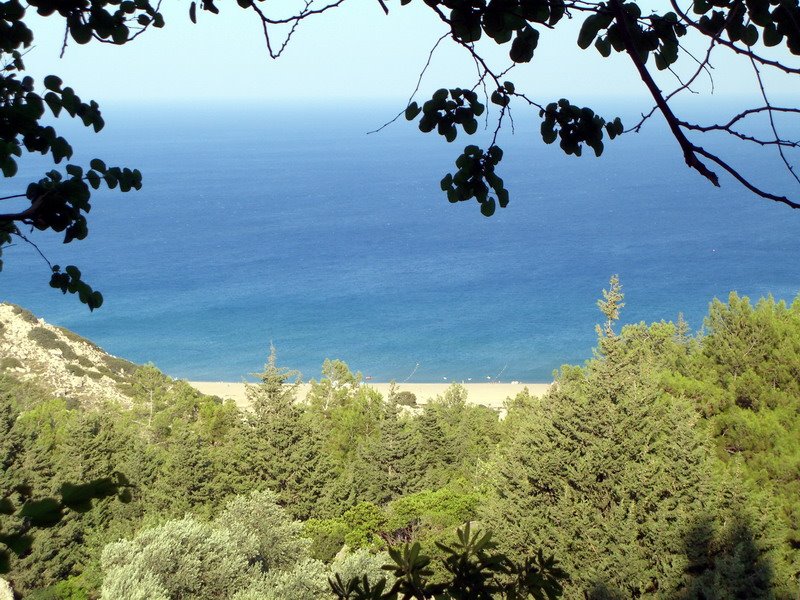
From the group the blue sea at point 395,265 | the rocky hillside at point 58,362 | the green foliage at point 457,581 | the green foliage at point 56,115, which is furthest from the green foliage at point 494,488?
the blue sea at point 395,265

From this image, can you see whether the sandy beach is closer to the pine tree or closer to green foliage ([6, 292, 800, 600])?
green foliage ([6, 292, 800, 600])

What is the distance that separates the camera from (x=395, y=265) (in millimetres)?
62375

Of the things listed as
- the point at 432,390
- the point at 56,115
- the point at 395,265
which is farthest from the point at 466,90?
the point at 395,265

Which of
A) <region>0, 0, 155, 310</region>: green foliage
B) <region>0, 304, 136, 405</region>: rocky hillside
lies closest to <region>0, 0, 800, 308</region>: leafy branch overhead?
<region>0, 0, 155, 310</region>: green foliage

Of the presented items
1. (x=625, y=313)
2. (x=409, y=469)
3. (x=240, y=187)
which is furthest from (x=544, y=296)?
(x=240, y=187)

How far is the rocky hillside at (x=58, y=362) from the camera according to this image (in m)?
29.9

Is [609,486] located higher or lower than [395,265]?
lower

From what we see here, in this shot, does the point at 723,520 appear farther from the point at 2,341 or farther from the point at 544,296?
the point at 544,296

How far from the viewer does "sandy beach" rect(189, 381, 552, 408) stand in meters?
34.8

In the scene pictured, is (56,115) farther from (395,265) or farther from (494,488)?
(395,265)

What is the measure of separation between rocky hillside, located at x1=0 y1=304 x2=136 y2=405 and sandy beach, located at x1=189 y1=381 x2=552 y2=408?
422 cm

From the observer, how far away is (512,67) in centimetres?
199

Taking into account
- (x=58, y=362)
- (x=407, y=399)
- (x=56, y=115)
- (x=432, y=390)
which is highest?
(x=58, y=362)

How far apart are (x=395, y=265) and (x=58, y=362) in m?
34.0
